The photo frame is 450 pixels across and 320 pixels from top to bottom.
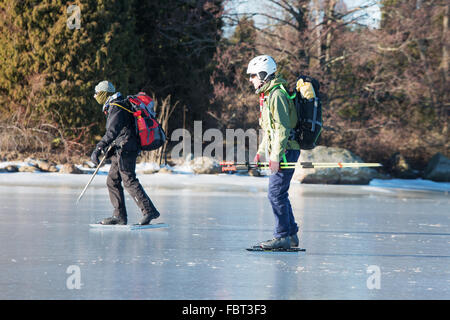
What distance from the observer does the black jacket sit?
9.32 m

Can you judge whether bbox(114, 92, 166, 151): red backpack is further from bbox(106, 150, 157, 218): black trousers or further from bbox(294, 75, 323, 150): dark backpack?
bbox(294, 75, 323, 150): dark backpack

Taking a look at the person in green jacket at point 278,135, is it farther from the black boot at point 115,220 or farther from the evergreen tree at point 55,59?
the evergreen tree at point 55,59

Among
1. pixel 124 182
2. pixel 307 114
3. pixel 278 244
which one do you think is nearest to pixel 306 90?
pixel 307 114

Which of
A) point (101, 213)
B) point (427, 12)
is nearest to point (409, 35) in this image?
point (427, 12)

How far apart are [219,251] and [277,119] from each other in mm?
1630

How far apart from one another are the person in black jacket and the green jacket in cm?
234

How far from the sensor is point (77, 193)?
15.0m

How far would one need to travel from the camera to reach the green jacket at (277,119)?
7.52 meters

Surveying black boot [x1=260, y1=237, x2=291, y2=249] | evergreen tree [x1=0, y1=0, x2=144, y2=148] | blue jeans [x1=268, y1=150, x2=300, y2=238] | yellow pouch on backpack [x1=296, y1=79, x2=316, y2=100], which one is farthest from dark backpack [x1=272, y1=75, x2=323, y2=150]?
evergreen tree [x1=0, y1=0, x2=144, y2=148]

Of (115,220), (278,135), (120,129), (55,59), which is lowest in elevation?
(115,220)

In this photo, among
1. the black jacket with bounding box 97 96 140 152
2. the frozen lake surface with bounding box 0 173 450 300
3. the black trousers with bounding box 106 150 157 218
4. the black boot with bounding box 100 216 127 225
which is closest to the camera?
the frozen lake surface with bounding box 0 173 450 300

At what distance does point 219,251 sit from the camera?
26.6 feet

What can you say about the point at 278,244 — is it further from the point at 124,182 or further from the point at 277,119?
the point at 124,182

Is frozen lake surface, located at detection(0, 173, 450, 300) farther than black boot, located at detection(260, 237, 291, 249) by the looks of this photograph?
No
